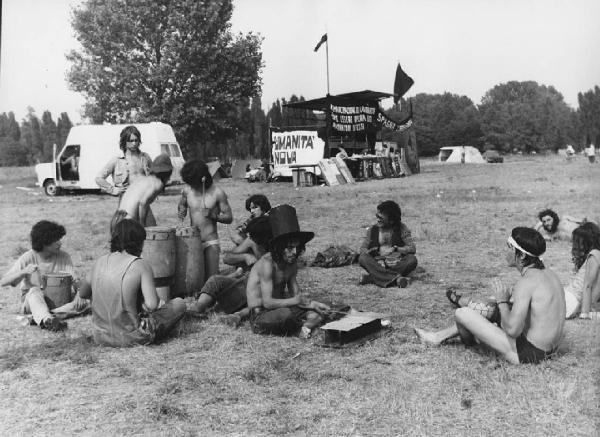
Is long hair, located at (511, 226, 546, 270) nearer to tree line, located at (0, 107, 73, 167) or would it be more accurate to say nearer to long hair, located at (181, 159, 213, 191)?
long hair, located at (181, 159, 213, 191)

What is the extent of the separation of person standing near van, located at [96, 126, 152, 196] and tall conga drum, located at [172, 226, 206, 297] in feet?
3.62

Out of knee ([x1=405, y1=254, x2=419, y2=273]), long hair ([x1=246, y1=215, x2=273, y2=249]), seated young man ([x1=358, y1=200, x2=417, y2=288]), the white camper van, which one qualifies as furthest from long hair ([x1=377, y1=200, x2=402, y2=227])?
the white camper van

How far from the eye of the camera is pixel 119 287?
531cm

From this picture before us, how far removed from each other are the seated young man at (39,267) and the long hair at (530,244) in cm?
443

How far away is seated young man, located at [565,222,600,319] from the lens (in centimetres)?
609

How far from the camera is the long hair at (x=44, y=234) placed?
657 cm

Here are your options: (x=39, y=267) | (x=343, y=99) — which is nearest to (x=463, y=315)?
(x=39, y=267)

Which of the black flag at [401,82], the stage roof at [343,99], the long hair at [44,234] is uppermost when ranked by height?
the black flag at [401,82]

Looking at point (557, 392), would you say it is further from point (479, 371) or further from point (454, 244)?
point (454, 244)

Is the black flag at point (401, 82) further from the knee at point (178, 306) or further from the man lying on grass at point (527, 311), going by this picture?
the man lying on grass at point (527, 311)

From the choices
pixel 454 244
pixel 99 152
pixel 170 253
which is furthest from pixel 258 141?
pixel 170 253

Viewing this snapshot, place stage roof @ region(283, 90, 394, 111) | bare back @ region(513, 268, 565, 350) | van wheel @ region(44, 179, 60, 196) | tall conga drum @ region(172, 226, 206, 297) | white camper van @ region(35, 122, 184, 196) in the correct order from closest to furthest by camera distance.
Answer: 1. bare back @ region(513, 268, 565, 350)
2. tall conga drum @ region(172, 226, 206, 297)
3. white camper van @ region(35, 122, 184, 196)
4. van wheel @ region(44, 179, 60, 196)
5. stage roof @ region(283, 90, 394, 111)

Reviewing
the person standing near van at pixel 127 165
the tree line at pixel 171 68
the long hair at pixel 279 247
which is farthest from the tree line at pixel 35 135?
the long hair at pixel 279 247

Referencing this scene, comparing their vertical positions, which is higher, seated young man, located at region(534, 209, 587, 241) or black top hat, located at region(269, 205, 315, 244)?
black top hat, located at region(269, 205, 315, 244)
